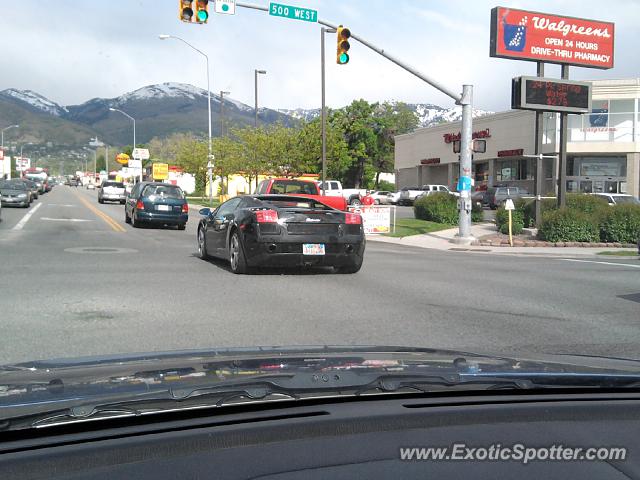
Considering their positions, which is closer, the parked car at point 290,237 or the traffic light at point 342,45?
the parked car at point 290,237

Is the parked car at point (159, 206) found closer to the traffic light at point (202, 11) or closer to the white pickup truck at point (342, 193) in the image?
the traffic light at point (202, 11)

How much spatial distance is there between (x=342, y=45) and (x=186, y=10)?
4.42m

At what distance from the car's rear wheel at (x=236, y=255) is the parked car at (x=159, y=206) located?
1213 cm

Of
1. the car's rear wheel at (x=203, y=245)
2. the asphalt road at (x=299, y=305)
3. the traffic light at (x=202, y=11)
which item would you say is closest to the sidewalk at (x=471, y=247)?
the asphalt road at (x=299, y=305)

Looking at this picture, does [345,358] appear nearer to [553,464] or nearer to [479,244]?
[553,464]

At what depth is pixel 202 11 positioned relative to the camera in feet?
57.5

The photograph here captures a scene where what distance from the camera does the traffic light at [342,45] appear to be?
18578mm

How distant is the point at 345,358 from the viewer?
10.7 feet

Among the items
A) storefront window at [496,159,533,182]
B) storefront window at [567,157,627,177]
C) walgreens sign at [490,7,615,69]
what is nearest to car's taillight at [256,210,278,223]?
walgreens sign at [490,7,615,69]

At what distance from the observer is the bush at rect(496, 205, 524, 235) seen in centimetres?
2502

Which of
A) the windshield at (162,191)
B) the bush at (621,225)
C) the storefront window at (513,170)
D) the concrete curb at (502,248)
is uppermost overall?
the storefront window at (513,170)

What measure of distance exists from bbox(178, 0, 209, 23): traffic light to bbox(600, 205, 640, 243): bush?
50.5 ft

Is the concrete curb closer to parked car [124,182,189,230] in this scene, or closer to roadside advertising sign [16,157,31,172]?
parked car [124,182,189,230]

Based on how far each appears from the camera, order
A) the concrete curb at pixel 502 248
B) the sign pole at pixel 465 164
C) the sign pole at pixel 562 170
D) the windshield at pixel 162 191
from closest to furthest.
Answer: the concrete curb at pixel 502 248 → the sign pole at pixel 465 164 → the windshield at pixel 162 191 → the sign pole at pixel 562 170
